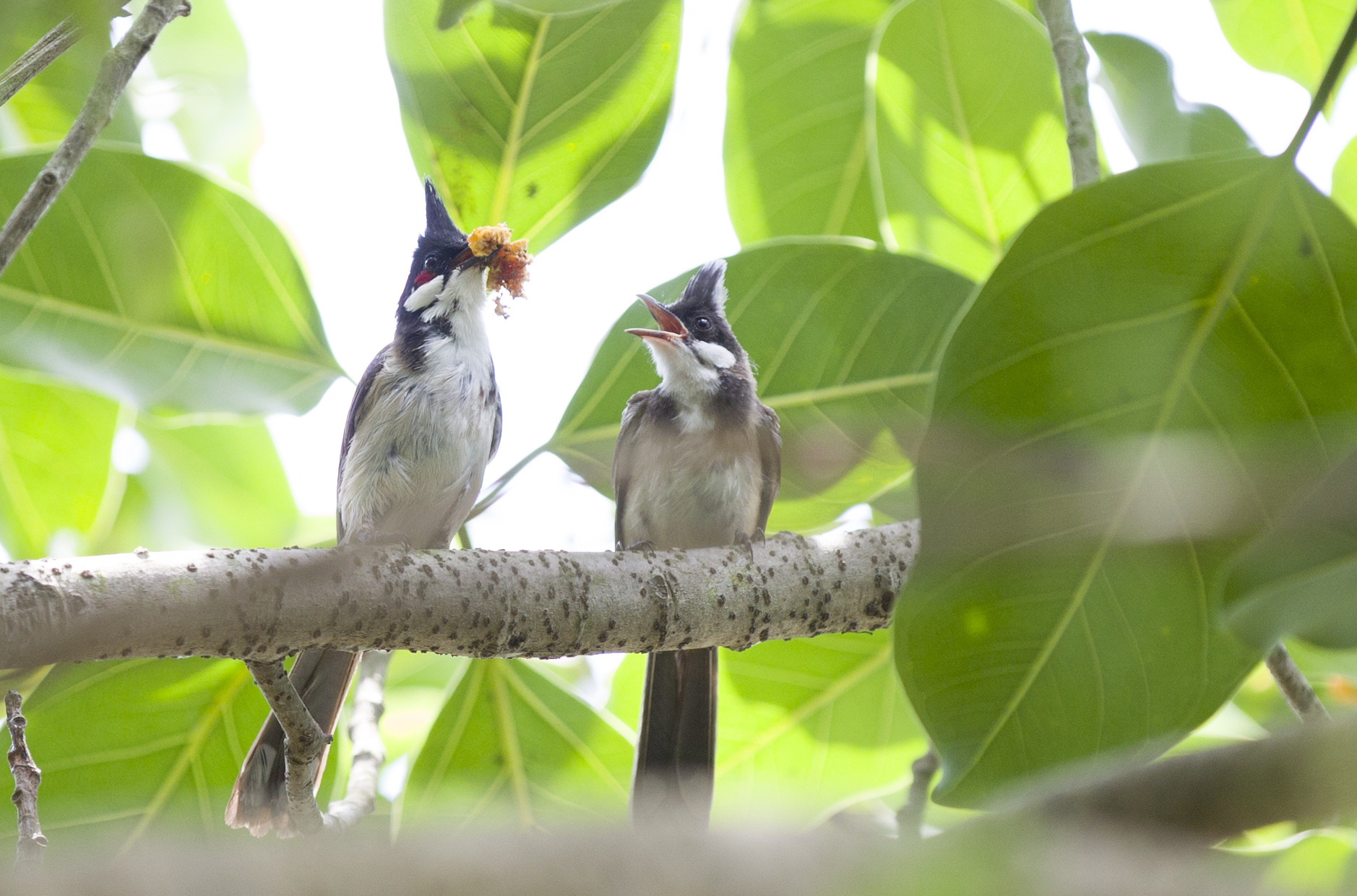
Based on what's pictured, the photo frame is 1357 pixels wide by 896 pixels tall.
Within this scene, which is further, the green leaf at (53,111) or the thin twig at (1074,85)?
the green leaf at (53,111)

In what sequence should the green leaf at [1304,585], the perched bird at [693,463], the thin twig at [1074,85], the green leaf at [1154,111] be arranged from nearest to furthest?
1. the green leaf at [1304,585]
2. the thin twig at [1074,85]
3. the green leaf at [1154,111]
4. the perched bird at [693,463]

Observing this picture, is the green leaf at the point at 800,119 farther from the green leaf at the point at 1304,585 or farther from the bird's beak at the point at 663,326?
the green leaf at the point at 1304,585

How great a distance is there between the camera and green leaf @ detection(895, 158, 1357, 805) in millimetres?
900

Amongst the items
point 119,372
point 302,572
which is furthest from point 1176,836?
point 119,372

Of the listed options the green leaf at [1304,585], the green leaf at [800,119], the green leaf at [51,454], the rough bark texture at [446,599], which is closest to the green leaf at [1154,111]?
the green leaf at [800,119]

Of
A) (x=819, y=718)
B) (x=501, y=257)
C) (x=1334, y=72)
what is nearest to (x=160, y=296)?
(x=501, y=257)

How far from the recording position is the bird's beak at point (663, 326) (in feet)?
6.81

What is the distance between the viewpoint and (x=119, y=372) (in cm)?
171

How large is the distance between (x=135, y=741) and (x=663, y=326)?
4.52 feet

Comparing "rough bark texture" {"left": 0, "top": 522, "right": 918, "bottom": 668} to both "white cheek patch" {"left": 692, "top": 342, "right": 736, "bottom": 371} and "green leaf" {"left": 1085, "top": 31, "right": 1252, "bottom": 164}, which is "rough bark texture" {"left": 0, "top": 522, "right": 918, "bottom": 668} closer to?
"green leaf" {"left": 1085, "top": 31, "right": 1252, "bottom": 164}

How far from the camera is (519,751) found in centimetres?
199

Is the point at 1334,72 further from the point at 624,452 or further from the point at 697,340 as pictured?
the point at 697,340

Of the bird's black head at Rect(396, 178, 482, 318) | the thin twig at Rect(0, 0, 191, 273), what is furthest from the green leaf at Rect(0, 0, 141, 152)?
the thin twig at Rect(0, 0, 191, 273)

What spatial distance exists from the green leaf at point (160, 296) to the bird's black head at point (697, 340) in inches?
30.8
